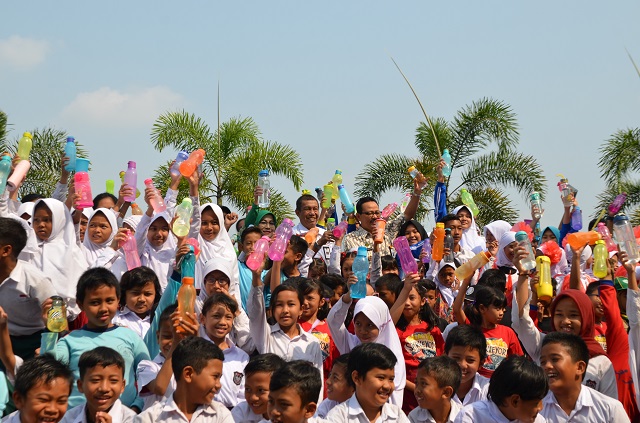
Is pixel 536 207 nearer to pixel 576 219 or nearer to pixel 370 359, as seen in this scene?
pixel 576 219

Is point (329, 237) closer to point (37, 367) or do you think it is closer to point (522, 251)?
point (522, 251)

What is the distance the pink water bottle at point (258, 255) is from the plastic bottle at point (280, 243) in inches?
2.8

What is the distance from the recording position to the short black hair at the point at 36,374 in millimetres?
4723

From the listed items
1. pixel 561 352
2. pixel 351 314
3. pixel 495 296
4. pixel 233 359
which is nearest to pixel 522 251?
pixel 495 296

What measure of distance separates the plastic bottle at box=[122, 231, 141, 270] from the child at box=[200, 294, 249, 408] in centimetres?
191

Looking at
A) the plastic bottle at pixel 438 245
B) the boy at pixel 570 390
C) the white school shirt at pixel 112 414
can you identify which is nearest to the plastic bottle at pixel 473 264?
the plastic bottle at pixel 438 245

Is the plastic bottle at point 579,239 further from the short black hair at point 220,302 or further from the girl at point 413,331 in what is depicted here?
the short black hair at point 220,302

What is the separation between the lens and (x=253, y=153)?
62.3 feet

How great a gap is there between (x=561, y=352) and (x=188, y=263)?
9.04ft

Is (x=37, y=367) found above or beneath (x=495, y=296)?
beneath

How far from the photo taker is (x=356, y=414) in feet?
17.7

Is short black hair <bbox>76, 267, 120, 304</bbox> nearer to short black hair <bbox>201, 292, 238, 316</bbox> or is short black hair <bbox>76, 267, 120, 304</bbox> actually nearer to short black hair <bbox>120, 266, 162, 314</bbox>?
short black hair <bbox>201, 292, 238, 316</bbox>

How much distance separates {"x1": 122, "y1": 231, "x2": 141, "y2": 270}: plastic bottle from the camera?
7938mm

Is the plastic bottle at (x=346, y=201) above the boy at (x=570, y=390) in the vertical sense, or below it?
above
